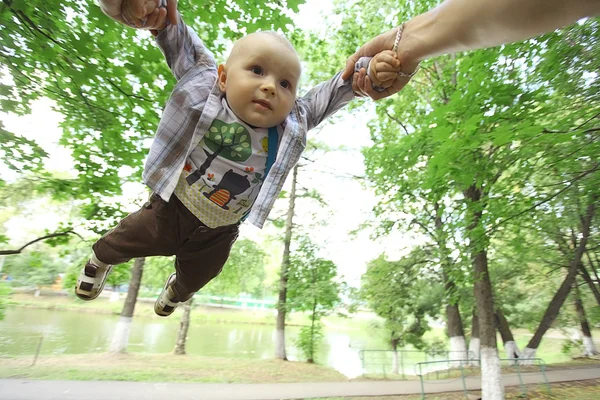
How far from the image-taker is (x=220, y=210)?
59.0 inches

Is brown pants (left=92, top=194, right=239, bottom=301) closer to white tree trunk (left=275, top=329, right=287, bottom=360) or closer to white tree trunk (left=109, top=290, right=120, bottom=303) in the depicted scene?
white tree trunk (left=275, top=329, right=287, bottom=360)

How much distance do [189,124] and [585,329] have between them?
723 inches

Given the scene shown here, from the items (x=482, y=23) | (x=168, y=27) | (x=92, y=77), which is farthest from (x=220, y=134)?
(x=92, y=77)

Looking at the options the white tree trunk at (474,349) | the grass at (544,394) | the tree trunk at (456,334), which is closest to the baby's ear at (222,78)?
the grass at (544,394)

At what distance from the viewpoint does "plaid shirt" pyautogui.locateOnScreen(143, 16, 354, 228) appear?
1.30 m

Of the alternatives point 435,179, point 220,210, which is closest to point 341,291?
point 435,179

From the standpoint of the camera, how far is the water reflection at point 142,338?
39.5 feet

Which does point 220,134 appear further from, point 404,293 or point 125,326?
point 404,293

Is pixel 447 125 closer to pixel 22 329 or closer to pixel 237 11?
pixel 237 11

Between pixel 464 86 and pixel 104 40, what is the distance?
3921mm

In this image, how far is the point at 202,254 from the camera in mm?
1723

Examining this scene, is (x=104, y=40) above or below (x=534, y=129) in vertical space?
above

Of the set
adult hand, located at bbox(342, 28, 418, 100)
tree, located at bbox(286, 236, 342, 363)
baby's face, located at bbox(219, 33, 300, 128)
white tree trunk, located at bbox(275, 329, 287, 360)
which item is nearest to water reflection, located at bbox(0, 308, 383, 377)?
white tree trunk, located at bbox(275, 329, 287, 360)

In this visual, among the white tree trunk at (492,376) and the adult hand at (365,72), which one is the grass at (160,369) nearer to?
the white tree trunk at (492,376)
